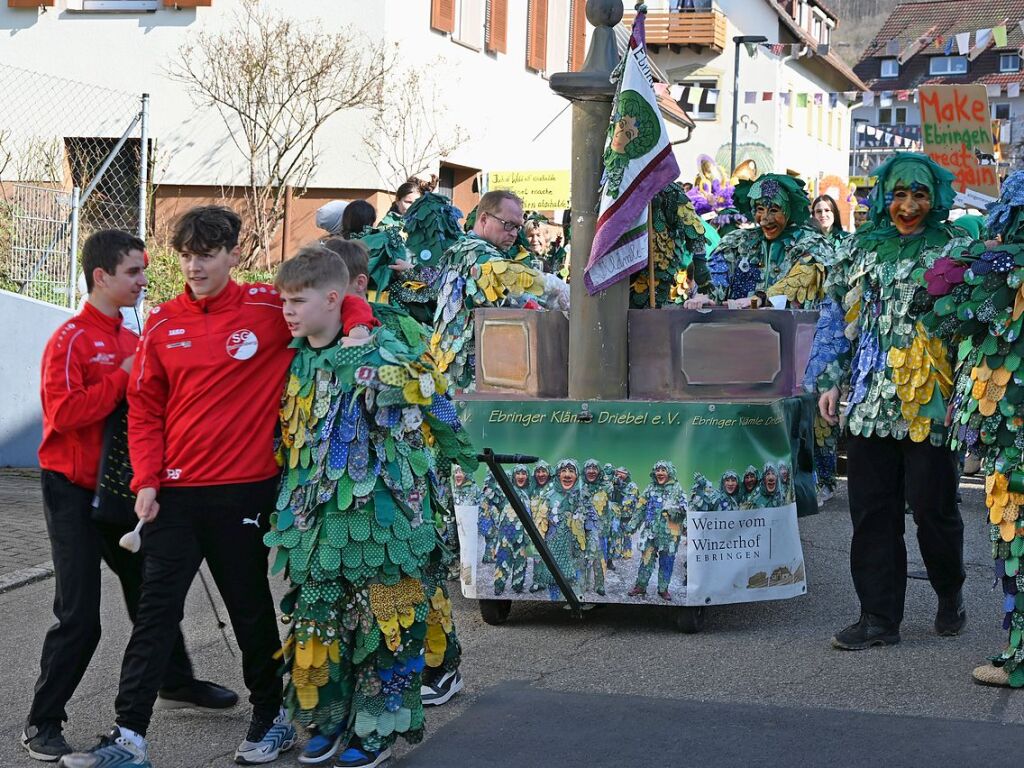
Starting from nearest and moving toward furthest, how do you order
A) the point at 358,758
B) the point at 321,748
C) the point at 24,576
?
the point at 358,758 < the point at 321,748 < the point at 24,576

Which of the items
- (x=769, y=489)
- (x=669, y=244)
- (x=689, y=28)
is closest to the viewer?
(x=769, y=489)

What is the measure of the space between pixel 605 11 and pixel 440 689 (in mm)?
3092

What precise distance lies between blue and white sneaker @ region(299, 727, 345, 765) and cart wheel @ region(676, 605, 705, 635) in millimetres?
2133

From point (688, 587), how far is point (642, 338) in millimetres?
1103

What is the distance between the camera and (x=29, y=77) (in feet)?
63.4

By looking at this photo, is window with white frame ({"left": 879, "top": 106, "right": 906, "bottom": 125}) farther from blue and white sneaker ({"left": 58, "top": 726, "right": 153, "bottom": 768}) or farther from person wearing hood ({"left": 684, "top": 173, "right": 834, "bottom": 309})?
blue and white sneaker ({"left": 58, "top": 726, "right": 153, "bottom": 768})

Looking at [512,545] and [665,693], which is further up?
[512,545]

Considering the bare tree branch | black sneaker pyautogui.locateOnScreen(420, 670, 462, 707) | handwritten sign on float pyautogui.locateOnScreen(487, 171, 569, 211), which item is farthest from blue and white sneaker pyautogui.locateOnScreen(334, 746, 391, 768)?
the bare tree branch

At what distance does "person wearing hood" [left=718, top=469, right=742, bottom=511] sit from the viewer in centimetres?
626

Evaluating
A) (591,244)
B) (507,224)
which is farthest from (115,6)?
(591,244)

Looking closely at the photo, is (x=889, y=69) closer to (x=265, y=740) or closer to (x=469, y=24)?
(x=469, y=24)

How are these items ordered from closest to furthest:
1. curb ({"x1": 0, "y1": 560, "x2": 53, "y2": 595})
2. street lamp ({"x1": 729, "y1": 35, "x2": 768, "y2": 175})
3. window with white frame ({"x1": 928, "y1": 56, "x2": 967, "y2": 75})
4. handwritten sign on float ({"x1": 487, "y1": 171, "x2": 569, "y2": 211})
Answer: curb ({"x1": 0, "y1": 560, "x2": 53, "y2": 595}) → handwritten sign on float ({"x1": 487, "y1": 171, "x2": 569, "y2": 211}) → street lamp ({"x1": 729, "y1": 35, "x2": 768, "y2": 175}) → window with white frame ({"x1": 928, "y1": 56, "x2": 967, "y2": 75})

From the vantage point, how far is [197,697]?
203 inches

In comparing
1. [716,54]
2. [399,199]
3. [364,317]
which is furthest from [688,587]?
[716,54]
